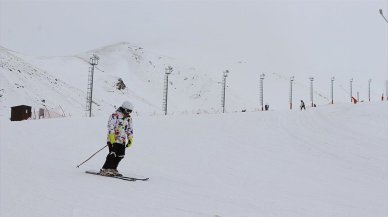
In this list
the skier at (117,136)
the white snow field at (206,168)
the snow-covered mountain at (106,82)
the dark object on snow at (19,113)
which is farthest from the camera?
the snow-covered mountain at (106,82)

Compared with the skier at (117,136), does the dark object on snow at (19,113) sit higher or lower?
higher

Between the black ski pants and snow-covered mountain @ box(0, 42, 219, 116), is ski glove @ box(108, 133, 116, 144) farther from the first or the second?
snow-covered mountain @ box(0, 42, 219, 116)

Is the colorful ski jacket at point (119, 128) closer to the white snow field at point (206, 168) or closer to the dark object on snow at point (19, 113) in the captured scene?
the white snow field at point (206, 168)

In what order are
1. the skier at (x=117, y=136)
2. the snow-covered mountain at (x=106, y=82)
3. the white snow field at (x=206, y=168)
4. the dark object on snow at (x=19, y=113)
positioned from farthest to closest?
the snow-covered mountain at (x=106, y=82) < the dark object on snow at (x=19, y=113) < the skier at (x=117, y=136) < the white snow field at (x=206, y=168)

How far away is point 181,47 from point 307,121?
4754 inches

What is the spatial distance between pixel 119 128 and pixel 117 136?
0.58 ft

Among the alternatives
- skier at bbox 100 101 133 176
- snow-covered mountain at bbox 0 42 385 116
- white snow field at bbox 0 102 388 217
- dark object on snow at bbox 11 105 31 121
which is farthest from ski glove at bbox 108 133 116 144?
snow-covered mountain at bbox 0 42 385 116

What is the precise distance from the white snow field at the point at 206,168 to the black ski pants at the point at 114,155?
40 cm

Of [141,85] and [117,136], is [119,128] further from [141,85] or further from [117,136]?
[141,85]

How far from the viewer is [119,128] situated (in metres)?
9.83

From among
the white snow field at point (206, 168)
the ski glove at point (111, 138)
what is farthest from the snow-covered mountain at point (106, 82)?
the ski glove at point (111, 138)

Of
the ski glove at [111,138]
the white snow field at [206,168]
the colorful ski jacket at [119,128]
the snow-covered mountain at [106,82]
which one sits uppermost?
the snow-covered mountain at [106,82]

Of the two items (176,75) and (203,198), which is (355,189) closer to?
(203,198)

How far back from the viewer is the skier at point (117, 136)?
980cm
